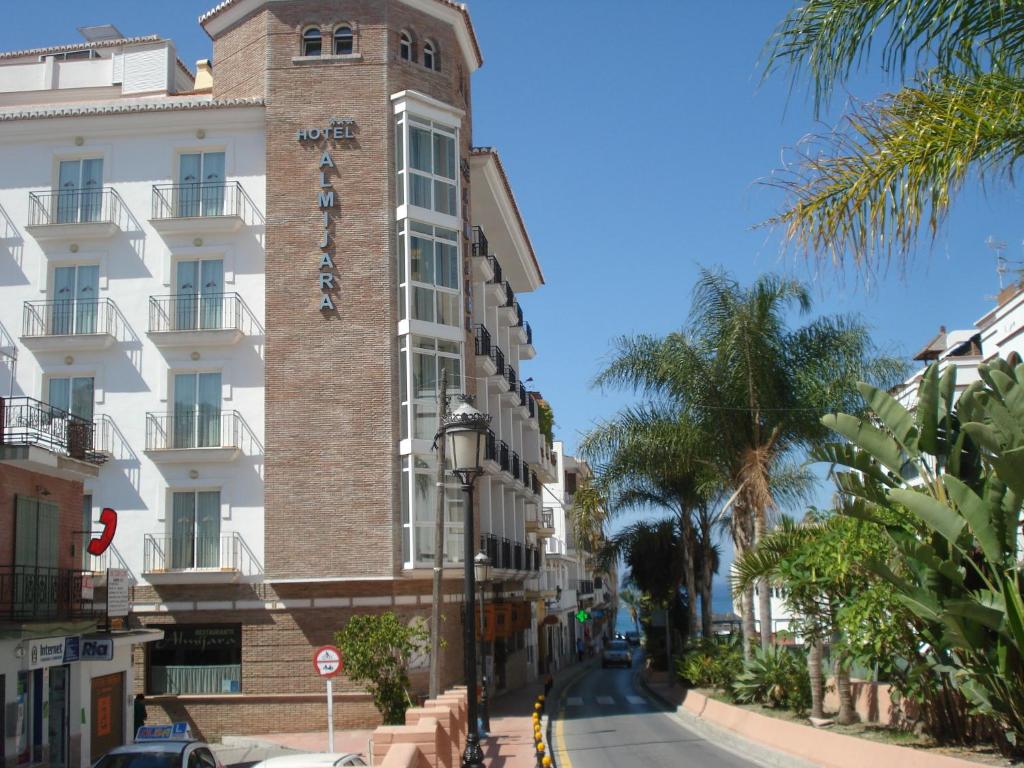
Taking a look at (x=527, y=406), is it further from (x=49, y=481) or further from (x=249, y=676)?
(x=49, y=481)

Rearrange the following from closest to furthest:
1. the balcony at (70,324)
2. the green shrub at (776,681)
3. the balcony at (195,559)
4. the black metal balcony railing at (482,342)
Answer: the green shrub at (776,681)
the balcony at (195,559)
the balcony at (70,324)
the black metal balcony railing at (482,342)

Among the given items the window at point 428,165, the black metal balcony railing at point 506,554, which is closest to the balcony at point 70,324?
the window at point 428,165

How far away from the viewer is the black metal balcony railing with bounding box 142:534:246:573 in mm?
30734

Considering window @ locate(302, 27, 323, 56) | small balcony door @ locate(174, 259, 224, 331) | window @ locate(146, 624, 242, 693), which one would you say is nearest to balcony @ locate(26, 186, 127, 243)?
small balcony door @ locate(174, 259, 224, 331)

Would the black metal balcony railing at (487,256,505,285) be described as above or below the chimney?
below

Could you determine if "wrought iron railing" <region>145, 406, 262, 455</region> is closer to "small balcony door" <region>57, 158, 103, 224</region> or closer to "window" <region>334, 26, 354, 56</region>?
"small balcony door" <region>57, 158, 103, 224</region>

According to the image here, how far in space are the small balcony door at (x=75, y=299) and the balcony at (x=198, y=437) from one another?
11.8ft

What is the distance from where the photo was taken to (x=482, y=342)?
3697 cm

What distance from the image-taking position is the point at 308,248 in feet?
105

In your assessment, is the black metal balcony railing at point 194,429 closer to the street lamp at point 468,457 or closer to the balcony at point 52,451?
the balcony at point 52,451

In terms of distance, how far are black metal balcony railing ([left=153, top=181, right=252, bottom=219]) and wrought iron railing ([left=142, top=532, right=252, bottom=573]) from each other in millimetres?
9563

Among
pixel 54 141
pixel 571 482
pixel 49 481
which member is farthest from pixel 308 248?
pixel 571 482

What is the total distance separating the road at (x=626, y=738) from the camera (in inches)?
877

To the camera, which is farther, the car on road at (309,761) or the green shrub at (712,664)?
the green shrub at (712,664)
